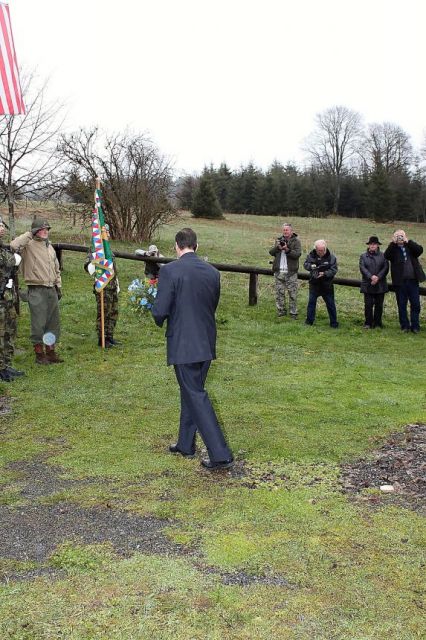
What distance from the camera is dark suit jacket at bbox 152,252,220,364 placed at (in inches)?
197

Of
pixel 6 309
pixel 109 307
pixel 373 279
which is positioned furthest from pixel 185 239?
pixel 373 279

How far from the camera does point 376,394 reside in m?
7.48

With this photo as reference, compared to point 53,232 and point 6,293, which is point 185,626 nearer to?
point 6,293

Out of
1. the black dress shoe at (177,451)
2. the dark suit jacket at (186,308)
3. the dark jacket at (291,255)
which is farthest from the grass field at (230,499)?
the dark jacket at (291,255)

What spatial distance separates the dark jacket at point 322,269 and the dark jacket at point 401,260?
3.30 ft

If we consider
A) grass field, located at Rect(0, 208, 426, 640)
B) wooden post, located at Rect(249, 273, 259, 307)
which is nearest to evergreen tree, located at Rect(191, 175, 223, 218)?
wooden post, located at Rect(249, 273, 259, 307)

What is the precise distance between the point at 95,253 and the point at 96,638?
24.8 feet

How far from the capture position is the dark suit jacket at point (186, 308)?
5016 millimetres

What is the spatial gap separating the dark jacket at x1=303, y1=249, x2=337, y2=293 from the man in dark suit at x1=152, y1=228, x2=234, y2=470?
21.8ft

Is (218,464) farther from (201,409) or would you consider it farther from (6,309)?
(6,309)

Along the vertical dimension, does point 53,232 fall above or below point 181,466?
above

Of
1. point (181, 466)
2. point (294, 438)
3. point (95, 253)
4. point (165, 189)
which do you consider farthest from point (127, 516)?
point (165, 189)

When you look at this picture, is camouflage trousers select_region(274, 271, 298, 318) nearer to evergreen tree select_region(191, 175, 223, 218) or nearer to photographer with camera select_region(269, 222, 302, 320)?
photographer with camera select_region(269, 222, 302, 320)

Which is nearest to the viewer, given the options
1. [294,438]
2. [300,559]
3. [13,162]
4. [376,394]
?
[300,559]
